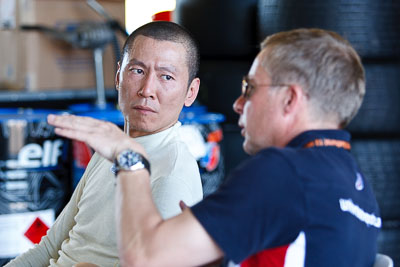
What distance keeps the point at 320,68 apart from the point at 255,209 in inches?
11.8

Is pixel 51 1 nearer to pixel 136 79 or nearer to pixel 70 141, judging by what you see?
pixel 70 141

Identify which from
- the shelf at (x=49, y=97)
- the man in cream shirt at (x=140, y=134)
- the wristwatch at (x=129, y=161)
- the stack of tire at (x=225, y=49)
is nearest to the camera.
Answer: the wristwatch at (x=129, y=161)

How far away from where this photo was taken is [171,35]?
4.74 ft

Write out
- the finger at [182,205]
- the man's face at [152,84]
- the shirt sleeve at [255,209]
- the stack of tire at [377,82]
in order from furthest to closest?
the stack of tire at [377,82]
the man's face at [152,84]
the finger at [182,205]
the shirt sleeve at [255,209]

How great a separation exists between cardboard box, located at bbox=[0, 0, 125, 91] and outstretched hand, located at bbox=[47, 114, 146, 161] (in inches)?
93.1

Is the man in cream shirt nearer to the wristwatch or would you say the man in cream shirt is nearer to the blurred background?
the wristwatch

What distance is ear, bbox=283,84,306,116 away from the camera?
1.06m

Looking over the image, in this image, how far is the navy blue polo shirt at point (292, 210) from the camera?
3.01 ft

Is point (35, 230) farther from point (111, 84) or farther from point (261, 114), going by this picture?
point (261, 114)

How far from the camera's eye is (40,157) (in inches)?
98.9

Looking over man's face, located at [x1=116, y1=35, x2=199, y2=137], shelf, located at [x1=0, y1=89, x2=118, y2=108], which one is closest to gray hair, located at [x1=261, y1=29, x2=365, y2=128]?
man's face, located at [x1=116, y1=35, x2=199, y2=137]

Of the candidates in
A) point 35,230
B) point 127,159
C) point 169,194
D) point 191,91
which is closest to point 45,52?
point 35,230

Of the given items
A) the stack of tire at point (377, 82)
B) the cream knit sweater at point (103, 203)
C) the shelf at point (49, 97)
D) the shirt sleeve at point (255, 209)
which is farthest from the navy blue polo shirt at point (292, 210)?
the shelf at point (49, 97)

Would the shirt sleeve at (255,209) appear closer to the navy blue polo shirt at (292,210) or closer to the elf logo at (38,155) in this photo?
the navy blue polo shirt at (292,210)
